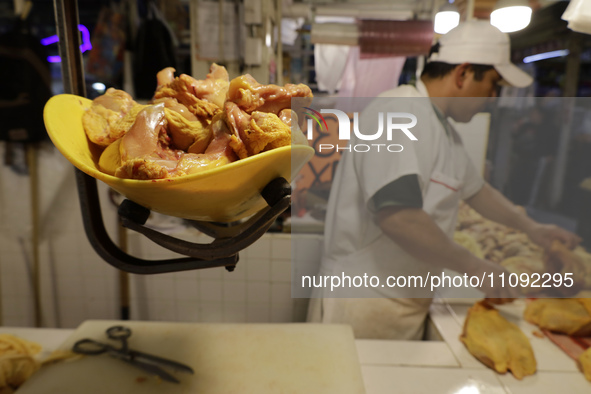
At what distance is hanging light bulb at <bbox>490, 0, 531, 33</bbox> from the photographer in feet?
4.17

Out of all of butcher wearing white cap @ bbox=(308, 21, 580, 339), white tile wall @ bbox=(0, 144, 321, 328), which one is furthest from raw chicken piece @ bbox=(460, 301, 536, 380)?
white tile wall @ bbox=(0, 144, 321, 328)

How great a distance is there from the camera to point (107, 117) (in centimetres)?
64

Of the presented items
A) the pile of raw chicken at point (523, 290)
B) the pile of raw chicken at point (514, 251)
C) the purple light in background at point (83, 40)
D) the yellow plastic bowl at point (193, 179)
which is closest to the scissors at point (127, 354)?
the yellow plastic bowl at point (193, 179)

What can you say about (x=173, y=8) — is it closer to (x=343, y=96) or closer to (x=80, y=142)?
(x=343, y=96)

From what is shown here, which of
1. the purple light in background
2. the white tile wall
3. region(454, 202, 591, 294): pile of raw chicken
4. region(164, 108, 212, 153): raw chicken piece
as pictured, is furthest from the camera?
the white tile wall

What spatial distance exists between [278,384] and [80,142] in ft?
2.32

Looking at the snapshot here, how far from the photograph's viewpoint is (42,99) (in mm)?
1653

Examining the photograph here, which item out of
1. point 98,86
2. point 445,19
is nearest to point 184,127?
point 445,19

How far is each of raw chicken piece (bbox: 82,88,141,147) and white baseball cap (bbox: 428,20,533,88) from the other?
1132 mm

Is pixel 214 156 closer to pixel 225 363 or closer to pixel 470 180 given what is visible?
pixel 225 363

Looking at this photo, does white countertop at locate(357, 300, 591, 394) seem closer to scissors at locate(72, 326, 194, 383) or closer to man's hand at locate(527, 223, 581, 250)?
man's hand at locate(527, 223, 581, 250)

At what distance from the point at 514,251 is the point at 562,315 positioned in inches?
10.4

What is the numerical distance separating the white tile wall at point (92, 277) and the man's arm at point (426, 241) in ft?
1.87

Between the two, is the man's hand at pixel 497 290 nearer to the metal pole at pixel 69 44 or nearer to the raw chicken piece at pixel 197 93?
the raw chicken piece at pixel 197 93
